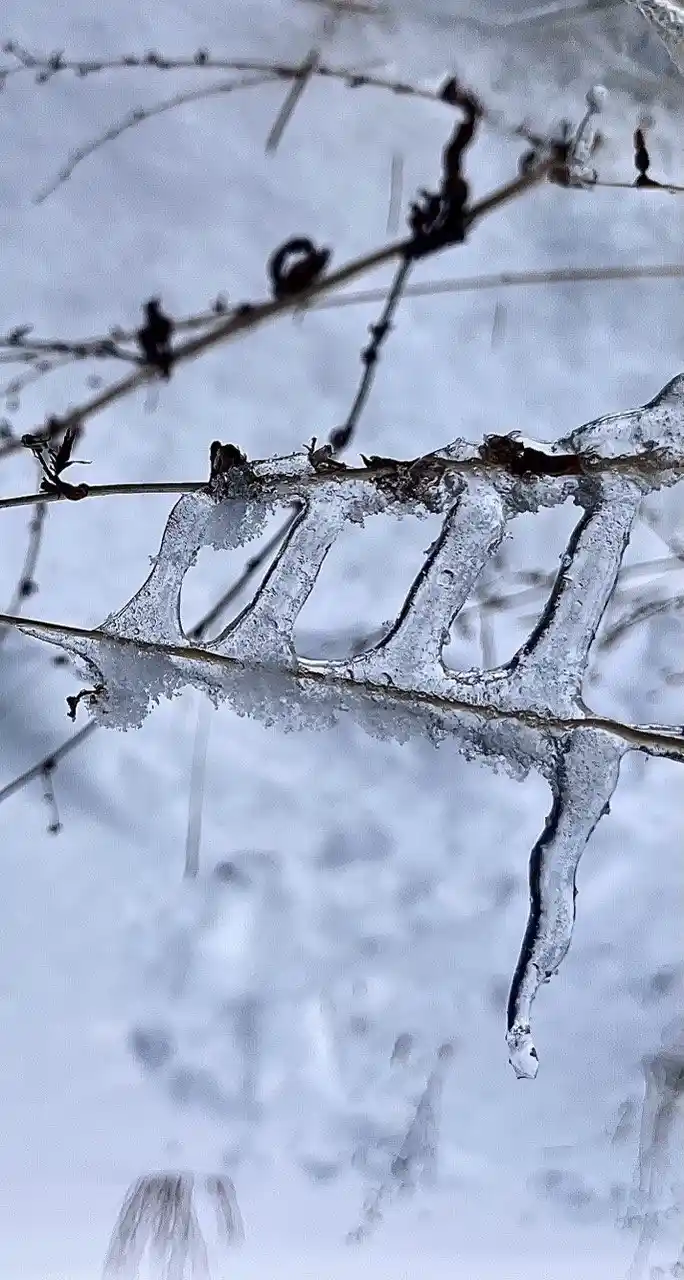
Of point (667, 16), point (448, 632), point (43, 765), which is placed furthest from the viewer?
point (43, 765)

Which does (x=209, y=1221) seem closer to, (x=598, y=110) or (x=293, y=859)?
(x=293, y=859)

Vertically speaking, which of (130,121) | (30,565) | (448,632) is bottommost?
(448,632)

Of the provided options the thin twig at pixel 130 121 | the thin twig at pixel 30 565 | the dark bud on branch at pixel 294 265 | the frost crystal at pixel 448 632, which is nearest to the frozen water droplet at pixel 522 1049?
the frost crystal at pixel 448 632

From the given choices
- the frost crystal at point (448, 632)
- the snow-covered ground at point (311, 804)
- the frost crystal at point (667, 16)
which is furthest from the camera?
the snow-covered ground at point (311, 804)

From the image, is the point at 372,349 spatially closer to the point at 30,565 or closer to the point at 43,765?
→ the point at 30,565

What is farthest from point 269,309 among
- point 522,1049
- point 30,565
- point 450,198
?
point 522,1049

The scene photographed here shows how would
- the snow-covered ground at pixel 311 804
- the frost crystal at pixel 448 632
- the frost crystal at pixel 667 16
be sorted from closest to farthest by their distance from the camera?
the frost crystal at pixel 448 632 < the frost crystal at pixel 667 16 < the snow-covered ground at pixel 311 804

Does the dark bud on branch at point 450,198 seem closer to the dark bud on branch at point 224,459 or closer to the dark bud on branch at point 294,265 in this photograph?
the dark bud on branch at point 294,265

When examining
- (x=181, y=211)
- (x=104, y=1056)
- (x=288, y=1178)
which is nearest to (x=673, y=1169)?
(x=288, y=1178)
